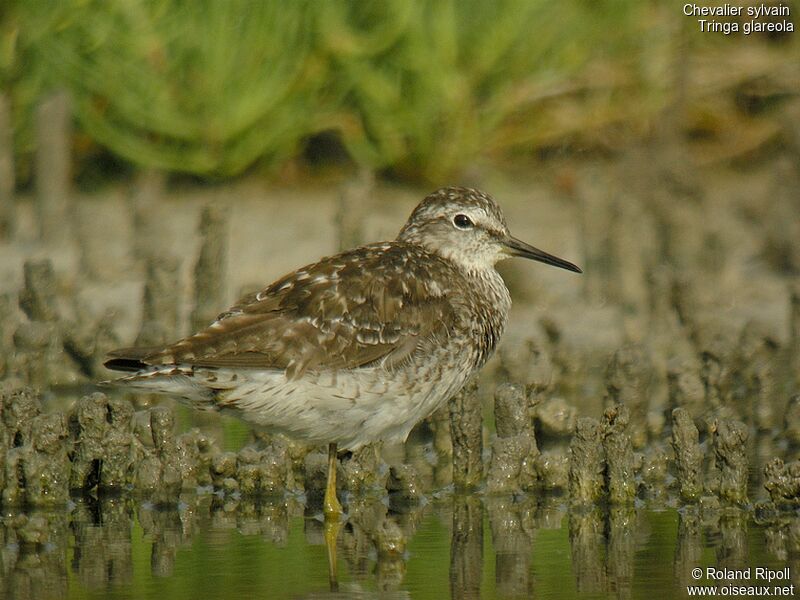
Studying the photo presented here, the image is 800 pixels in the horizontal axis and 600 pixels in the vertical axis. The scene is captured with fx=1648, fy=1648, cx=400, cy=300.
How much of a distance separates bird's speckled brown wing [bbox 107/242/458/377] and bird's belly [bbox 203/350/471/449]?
0.06 m

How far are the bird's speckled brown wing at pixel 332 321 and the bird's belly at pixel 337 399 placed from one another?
64 mm

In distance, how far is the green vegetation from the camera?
12.5 m

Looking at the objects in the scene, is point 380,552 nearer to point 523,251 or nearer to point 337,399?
point 337,399

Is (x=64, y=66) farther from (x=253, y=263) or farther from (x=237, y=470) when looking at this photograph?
(x=237, y=470)

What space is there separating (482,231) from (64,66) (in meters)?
5.50

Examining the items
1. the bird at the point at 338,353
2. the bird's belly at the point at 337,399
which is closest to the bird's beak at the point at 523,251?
the bird at the point at 338,353

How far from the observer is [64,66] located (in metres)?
12.6

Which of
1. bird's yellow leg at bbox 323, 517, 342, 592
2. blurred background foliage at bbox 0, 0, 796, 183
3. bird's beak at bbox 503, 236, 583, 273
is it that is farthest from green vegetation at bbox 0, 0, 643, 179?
bird's yellow leg at bbox 323, 517, 342, 592

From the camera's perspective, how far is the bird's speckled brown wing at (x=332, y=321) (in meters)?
7.03

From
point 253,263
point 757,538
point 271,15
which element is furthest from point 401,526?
point 271,15

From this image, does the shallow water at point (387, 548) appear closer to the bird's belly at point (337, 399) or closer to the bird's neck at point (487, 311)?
the bird's belly at point (337, 399)

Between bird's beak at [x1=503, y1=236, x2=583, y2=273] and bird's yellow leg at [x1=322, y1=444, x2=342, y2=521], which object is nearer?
bird's yellow leg at [x1=322, y1=444, x2=342, y2=521]

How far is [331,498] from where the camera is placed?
7.16 m

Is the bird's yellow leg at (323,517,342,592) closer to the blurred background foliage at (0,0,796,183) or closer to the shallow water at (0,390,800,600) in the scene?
the shallow water at (0,390,800,600)
